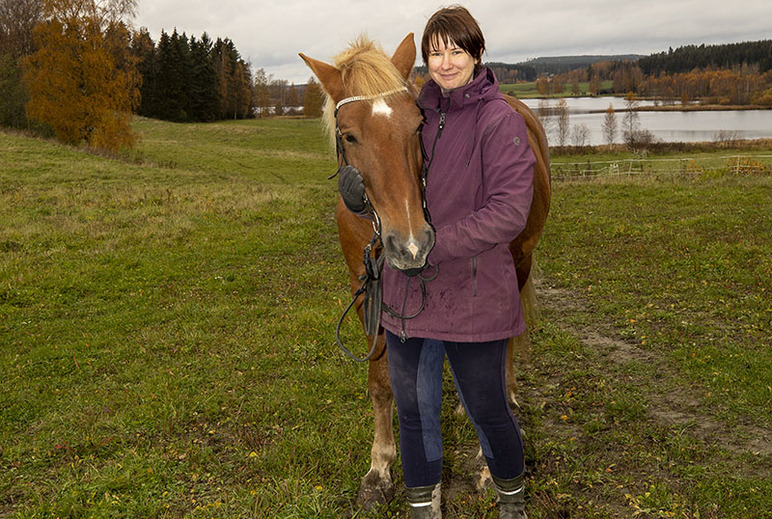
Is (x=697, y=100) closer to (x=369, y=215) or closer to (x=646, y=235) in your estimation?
(x=646, y=235)

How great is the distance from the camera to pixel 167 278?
9438mm

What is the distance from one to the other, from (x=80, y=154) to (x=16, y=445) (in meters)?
26.7

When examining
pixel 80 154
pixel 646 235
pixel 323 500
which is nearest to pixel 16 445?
pixel 323 500

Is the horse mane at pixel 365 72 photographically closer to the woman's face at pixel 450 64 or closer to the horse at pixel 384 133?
the horse at pixel 384 133

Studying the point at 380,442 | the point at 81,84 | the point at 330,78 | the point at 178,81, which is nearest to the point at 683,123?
the point at 178,81

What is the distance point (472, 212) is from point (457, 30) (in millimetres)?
790

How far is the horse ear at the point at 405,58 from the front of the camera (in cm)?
276

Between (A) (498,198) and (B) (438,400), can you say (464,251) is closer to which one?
(A) (498,198)

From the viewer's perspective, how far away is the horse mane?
2484 millimetres

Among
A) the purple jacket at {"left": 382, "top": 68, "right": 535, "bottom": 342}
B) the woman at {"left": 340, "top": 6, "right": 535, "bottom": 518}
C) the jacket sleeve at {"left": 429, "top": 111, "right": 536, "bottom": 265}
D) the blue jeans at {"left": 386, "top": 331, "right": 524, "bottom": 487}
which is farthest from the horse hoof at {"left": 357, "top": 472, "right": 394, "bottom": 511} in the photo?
the jacket sleeve at {"left": 429, "top": 111, "right": 536, "bottom": 265}

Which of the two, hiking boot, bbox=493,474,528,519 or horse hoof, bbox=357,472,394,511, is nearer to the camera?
hiking boot, bbox=493,474,528,519

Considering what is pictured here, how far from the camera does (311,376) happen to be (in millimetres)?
5289

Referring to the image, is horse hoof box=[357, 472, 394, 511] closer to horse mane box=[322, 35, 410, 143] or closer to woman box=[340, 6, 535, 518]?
woman box=[340, 6, 535, 518]

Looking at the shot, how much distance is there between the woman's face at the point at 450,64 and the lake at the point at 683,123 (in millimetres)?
50306
